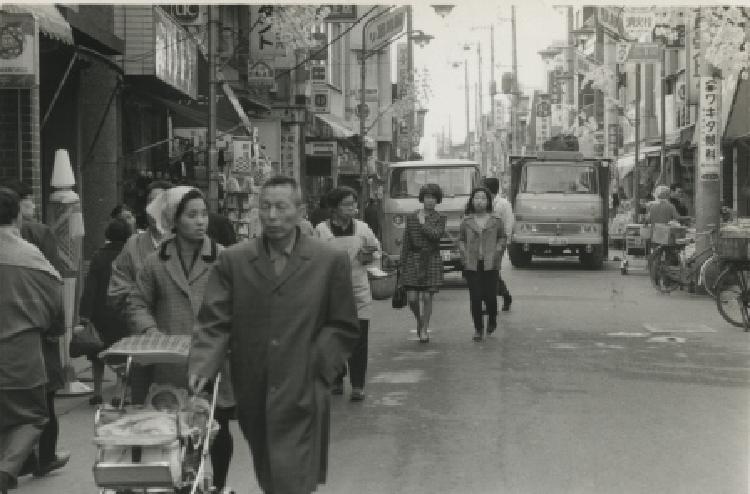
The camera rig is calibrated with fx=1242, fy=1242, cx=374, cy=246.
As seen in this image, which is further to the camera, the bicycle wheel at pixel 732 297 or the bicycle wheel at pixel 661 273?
the bicycle wheel at pixel 661 273

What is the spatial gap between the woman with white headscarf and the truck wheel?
73.0ft

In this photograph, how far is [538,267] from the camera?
29.4 meters

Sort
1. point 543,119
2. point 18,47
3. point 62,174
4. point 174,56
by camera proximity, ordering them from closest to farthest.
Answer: point 62,174 → point 18,47 → point 174,56 → point 543,119

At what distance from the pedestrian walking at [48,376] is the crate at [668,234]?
572 inches

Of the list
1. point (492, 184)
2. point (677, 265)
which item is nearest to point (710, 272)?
point (677, 265)

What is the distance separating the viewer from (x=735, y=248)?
15.3 m

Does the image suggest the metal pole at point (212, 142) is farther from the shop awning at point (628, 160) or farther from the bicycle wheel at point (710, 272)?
the shop awning at point (628, 160)

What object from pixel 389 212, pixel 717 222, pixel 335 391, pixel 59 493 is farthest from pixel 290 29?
pixel 59 493

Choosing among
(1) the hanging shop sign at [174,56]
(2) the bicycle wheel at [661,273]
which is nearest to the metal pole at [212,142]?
(1) the hanging shop sign at [174,56]

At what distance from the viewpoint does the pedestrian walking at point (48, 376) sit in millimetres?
7594

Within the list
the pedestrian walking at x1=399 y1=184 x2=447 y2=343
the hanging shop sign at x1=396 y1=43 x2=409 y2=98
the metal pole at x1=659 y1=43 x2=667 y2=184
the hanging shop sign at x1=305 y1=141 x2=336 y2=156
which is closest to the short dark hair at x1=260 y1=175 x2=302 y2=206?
the pedestrian walking at x1=399 y1=184 x2=447 y2=343

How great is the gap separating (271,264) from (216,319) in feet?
1.16

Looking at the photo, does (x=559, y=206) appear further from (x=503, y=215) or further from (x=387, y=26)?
(x=387, y=26)

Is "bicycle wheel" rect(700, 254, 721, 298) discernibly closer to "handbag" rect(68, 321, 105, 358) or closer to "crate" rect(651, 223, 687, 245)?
"crate" rect(651, 223, 687, 245)
